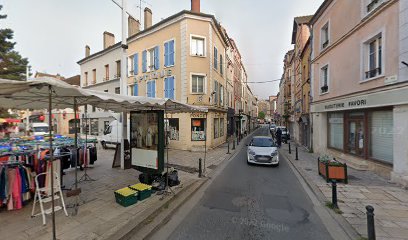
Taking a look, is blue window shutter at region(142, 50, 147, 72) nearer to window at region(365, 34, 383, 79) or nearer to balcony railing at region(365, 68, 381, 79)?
window at region(365, 34, 383, 79)

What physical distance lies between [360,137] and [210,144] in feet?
32.3

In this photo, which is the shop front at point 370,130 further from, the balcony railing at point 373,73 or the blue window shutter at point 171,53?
the blue window shutter at point 171,53

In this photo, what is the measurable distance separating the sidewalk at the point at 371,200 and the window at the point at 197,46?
1175 cm

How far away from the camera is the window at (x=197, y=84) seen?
15.6m

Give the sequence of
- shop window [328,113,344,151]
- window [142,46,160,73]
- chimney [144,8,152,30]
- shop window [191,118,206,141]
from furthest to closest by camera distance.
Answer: chimney [144,8,152,30], window [142,46,160,73], shop window [191,118,206,141], shop window [328,113,344,151]

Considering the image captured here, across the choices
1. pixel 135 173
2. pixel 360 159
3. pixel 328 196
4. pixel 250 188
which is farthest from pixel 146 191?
pixel 360 159

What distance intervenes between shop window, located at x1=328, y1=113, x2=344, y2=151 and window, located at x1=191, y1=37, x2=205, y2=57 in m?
10.5

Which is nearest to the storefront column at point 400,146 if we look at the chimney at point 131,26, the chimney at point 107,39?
the chimney at point 131,26

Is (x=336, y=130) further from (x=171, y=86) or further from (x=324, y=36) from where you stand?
(x=171, y=86)

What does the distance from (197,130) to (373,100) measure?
10.7 metres

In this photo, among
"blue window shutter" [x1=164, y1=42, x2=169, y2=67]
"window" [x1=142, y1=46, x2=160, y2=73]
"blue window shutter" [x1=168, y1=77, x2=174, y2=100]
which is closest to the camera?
"blue window shutter" [x1=168, y1=77, x2=174, y2=100]

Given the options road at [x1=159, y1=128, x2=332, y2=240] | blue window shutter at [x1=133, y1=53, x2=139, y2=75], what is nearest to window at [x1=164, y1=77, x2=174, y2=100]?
blue window shutter at [x1=133, y1=53, x2=139, y2=75]

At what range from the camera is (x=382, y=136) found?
8.16 metres

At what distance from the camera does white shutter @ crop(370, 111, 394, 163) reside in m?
7.74
